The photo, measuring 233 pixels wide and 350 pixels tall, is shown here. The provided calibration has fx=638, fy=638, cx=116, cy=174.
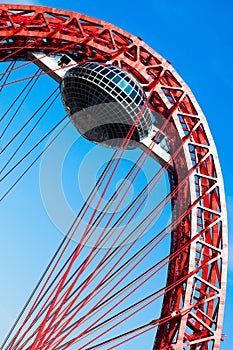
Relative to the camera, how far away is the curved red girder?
35.0 metres

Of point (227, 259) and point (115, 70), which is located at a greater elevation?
point (115, 70)

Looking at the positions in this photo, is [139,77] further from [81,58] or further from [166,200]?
[166,200]

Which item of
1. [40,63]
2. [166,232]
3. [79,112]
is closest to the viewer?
[166,232]

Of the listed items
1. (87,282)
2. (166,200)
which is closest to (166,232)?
(166,200)

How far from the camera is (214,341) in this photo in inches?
1369

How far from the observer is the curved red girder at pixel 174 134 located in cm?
3497

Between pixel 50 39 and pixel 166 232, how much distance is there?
12.8 metres

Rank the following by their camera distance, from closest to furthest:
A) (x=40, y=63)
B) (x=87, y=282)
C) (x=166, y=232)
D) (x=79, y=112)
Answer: (x=87, y=282)
(x=166, y=232)
(x=40, y=63)
(x=79, y=112)

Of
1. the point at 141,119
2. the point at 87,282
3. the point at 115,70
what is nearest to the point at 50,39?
the point at 115,70

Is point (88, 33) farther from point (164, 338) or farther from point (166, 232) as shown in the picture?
point (164, 338)

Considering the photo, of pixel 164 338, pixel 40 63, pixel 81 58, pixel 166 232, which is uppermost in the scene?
pixel 81 58

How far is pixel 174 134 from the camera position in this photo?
37.6m

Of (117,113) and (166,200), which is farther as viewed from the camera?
(117,113)

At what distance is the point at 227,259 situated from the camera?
3569cm
